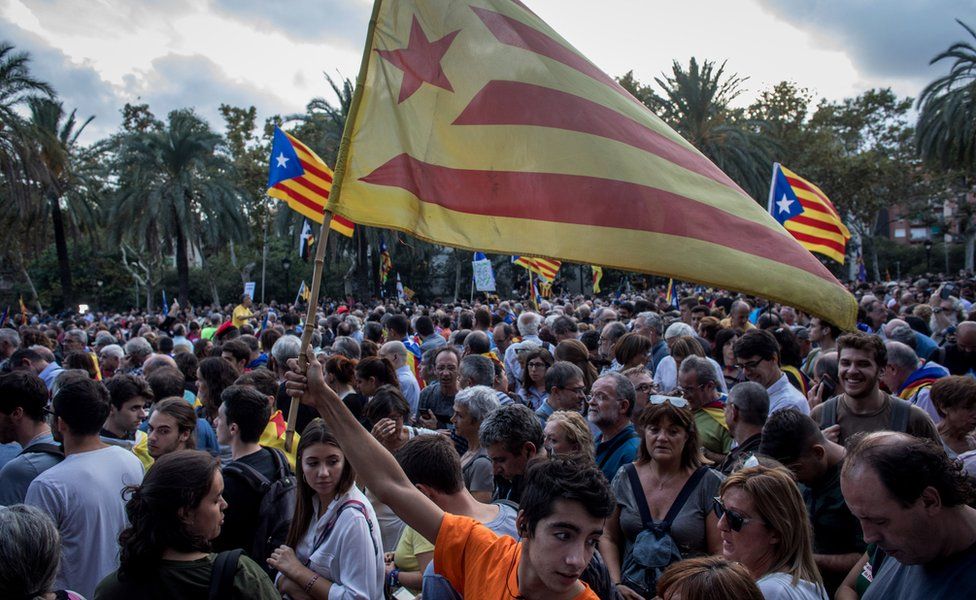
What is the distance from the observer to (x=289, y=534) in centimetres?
369

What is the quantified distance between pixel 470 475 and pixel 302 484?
115 cm

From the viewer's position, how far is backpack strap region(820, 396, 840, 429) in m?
4.94

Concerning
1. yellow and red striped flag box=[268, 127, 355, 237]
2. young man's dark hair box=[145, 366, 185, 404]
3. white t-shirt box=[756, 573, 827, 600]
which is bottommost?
white t-shirt box=[756, 573, 827, 600]

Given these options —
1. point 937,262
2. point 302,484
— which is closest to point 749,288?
point 302,484

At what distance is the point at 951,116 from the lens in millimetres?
28406

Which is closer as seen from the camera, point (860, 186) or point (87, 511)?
point (87, 511)

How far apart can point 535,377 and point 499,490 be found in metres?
2.84

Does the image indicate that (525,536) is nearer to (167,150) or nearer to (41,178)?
(41,178)

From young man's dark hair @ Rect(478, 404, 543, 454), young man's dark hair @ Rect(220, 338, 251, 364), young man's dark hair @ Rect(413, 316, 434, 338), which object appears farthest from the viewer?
young man's dark hair @ Rect(413, 316, 434, 338)

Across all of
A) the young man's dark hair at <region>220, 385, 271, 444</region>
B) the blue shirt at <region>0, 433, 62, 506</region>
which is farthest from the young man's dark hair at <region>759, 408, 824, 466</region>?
the blue shirt at <region>0, 433, 62, 506</region>

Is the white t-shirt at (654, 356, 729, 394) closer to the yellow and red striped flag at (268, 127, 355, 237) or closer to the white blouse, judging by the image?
the white blouse

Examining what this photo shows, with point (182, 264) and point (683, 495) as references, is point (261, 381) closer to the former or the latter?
point (683, 495)

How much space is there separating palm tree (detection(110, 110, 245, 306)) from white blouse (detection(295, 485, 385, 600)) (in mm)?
31246

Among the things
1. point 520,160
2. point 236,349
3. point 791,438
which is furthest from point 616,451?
point 236,349
